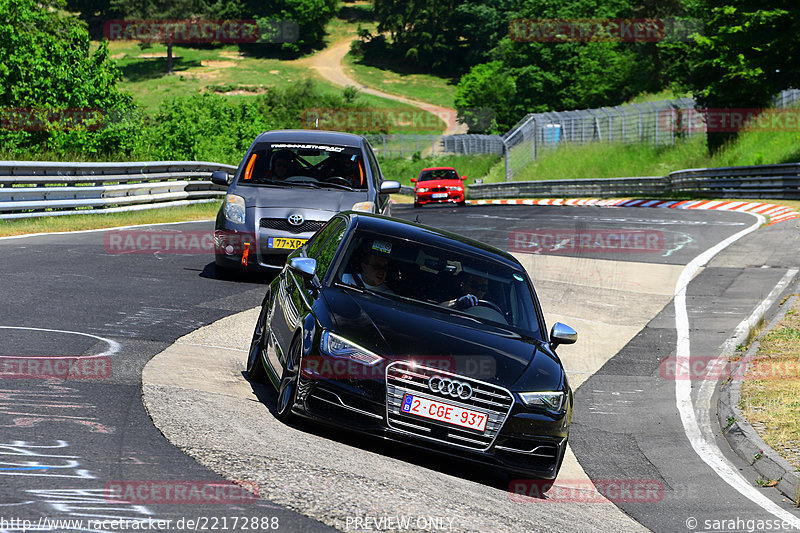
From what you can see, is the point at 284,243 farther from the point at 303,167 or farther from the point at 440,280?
the point at 440,280

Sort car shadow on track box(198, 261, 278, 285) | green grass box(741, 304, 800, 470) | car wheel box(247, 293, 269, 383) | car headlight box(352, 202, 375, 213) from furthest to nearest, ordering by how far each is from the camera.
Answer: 1. car shadow on track box(198, 261, 278, 285)
2. car headlight box(352, 202, 375, 213)
3. green grass box(741, 304, 800, 470)
4. car wheel box(247, 293, 269, 383)

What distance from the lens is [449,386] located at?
643cm

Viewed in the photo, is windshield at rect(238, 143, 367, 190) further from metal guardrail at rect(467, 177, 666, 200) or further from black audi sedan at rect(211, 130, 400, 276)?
metal guardrail at rect(467, 177, 666, 200)

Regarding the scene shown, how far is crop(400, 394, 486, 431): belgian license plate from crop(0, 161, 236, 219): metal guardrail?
14.1 meters

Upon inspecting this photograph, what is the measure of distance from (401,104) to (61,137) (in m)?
92.9

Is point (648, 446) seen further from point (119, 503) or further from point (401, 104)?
point (401, 104)

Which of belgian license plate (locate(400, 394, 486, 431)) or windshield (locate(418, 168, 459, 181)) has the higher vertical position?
belgian license plate (locate(400, 394, 486, 431))

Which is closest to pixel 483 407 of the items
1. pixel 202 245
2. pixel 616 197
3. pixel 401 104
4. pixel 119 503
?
pixel 119 503

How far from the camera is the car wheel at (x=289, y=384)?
6.72 metres

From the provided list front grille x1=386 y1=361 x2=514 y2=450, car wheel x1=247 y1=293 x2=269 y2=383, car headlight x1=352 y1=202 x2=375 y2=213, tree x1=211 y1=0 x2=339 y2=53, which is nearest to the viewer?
front grille x1=386 y1=361 x2=514 y2=450

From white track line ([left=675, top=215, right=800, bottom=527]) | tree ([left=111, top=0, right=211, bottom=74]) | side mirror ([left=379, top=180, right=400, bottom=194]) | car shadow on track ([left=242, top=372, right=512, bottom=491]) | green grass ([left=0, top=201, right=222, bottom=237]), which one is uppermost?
tree ([left=111, top=0, right=211, bottom=74])

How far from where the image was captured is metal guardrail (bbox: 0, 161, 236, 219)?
1925 cm

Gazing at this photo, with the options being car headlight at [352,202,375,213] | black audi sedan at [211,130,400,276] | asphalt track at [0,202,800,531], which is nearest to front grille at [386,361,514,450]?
asphalt track at [0,202,800,531]

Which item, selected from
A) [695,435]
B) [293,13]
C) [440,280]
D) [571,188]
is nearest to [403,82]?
[293,13]
